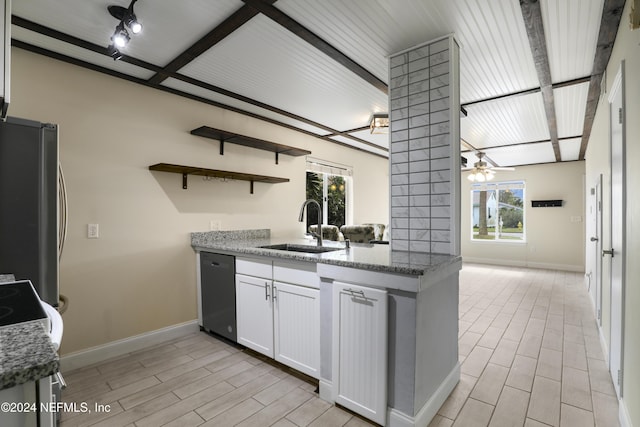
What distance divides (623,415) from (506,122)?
131 inches

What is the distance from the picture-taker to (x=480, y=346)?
2812mm

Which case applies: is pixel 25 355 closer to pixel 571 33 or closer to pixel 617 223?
pixel 617 223

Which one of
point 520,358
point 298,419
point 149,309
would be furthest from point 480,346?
point 149,309

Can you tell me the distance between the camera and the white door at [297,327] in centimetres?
206

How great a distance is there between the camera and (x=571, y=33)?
2.09 metres

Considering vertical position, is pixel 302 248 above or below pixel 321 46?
below

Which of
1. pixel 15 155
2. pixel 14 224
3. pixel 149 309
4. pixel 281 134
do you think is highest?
pixel 281 134

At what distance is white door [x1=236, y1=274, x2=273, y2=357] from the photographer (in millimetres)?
2374

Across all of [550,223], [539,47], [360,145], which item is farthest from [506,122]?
[550,223]

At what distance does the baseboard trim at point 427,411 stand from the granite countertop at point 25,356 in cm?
162

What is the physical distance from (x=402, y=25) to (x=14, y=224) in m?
2.53

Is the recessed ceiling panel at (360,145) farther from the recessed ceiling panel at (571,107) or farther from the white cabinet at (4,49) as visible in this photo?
the white cabinet at (4,49)

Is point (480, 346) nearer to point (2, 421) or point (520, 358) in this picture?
point (520, 358)

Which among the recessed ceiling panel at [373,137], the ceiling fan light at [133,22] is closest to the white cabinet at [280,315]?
the ceiling fan light at [133,22]
